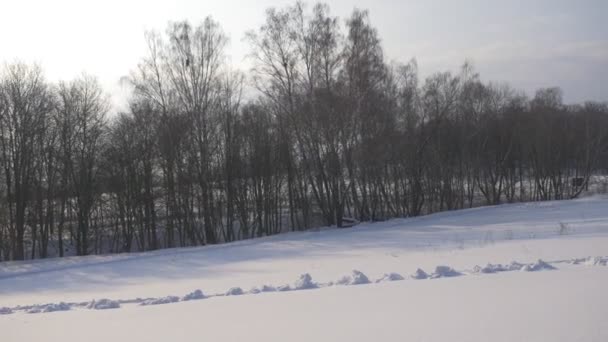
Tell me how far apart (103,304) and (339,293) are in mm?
4093

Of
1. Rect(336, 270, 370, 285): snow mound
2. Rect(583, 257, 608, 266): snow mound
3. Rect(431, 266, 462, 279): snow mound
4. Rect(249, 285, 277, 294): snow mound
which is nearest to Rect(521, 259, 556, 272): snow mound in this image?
Rect(583, 257, 608, 266): snow mound

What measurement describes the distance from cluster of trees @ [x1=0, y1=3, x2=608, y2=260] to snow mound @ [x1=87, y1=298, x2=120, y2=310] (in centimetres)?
1923

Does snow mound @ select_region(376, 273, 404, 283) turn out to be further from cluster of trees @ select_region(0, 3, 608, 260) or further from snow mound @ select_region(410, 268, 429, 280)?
cluster of trees @ select_region(0, 3, 608, 260)

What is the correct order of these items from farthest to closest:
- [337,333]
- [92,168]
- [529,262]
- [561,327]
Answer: [92,168]
[529,262]
[337,333]
[561,327]

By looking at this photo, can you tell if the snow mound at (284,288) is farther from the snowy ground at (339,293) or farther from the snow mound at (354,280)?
the snow mound at (354,280)

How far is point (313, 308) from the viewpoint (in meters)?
7.32

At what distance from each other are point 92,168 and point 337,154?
51.6 ft

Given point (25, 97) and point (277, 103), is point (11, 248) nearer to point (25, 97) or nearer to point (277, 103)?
point (25, 97)

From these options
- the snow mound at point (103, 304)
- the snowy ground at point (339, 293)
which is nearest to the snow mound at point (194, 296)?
the snowy ground at point (339, 293)

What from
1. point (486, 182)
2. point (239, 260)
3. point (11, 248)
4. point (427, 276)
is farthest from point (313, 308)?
point (486, 182)

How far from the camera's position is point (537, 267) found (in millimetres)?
9359

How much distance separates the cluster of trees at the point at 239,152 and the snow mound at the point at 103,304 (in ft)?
63.1

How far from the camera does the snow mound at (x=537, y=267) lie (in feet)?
30.1

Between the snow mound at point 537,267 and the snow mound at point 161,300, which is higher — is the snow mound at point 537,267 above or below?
above
